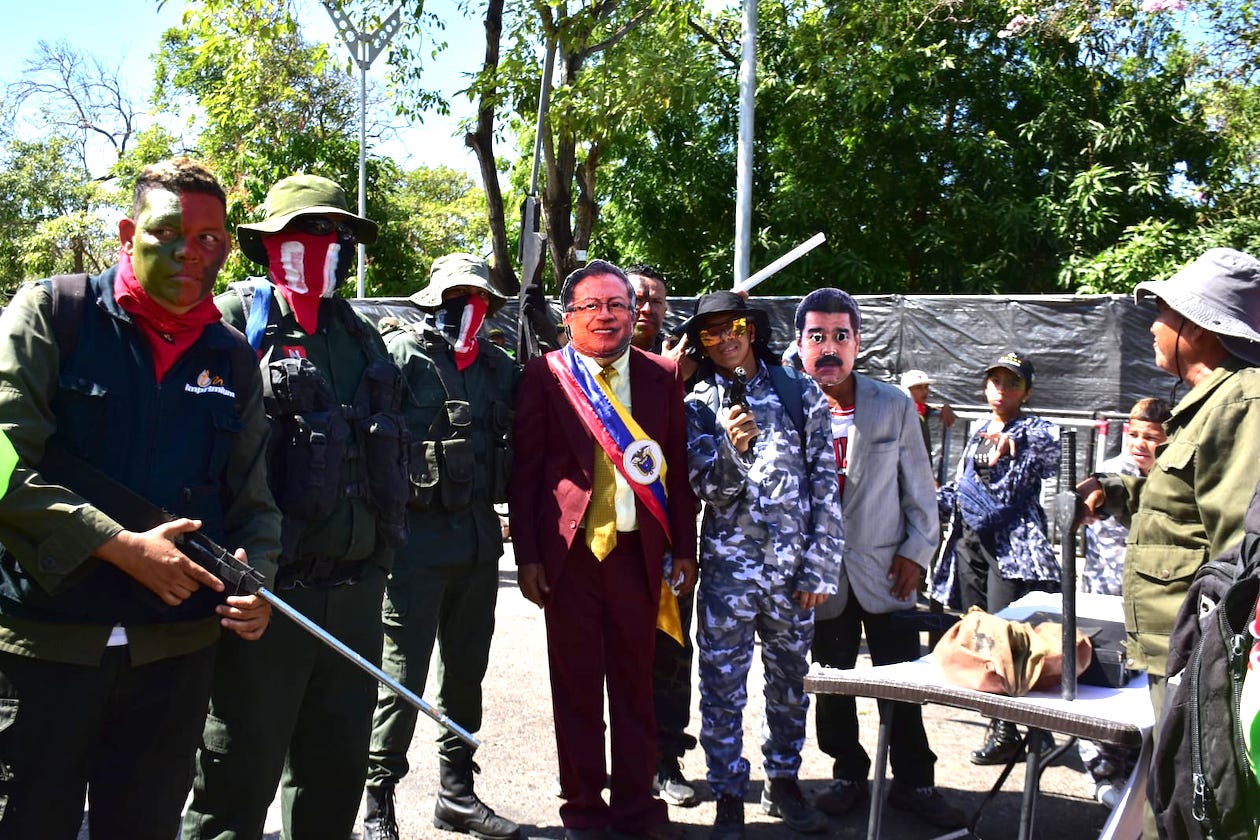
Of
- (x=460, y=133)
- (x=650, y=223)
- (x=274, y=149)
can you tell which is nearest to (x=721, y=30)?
(x=650, y=223)

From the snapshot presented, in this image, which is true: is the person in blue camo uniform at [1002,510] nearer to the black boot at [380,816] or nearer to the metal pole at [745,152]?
A: the black boot at [380,816]

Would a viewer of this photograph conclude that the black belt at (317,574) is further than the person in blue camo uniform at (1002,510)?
No

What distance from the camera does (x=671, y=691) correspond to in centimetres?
473

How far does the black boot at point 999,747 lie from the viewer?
5.02 meters

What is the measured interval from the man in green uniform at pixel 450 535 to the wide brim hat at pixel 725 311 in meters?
0.75

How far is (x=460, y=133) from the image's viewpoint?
615 inches

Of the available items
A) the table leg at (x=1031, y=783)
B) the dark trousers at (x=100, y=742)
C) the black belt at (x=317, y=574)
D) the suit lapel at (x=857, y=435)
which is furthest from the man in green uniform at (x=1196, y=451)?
the dark trousers at (x=100, y=742)

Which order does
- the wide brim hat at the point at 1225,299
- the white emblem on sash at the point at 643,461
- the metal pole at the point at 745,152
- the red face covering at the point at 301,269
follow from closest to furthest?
the wide brim hat at the point at 1225,299 → the red face covering at the point at 301,269 → the white emblem on sash at the point at 643,461 → the metal pole at the point at 745,152

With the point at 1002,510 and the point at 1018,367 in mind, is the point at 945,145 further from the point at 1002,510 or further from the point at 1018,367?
the point at 1002,510

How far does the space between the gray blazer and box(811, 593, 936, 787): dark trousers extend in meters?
0.09

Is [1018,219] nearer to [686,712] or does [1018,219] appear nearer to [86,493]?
[686,712]

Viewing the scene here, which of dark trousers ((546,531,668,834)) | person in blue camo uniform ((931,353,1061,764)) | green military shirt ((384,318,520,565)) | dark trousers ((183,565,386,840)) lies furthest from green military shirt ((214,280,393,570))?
person in blue camo uniform ((931,353,1061,764))

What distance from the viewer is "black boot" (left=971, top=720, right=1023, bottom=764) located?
502 centimetres

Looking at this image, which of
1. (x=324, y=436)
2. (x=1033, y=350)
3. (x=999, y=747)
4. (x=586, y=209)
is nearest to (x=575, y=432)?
(x=324, y=436)
